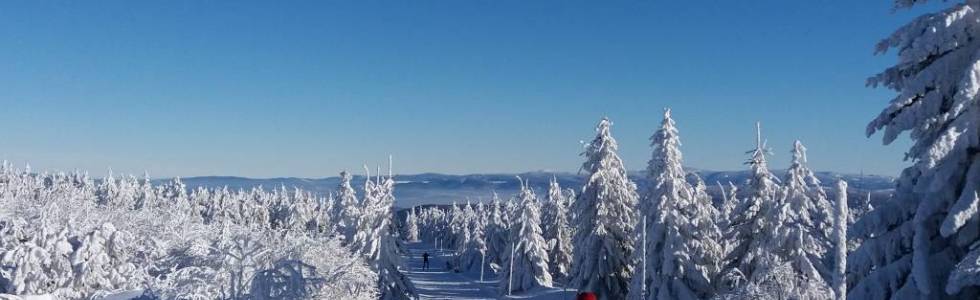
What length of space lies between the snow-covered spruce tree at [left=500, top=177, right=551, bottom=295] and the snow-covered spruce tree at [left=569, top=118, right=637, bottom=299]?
22.2m

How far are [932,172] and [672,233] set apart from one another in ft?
70.2

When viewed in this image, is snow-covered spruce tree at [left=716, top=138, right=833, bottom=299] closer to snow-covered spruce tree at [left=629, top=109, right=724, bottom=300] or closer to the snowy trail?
snow-covered spruce tree at [left=629, top=109, right=724, bottom=300]

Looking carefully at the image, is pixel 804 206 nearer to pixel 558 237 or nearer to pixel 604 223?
pixel 604 223

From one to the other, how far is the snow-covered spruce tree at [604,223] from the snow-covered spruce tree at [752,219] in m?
7.72

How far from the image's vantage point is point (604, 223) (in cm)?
3753

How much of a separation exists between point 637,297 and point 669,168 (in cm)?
596

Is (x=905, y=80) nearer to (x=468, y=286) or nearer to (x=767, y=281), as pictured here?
(x=767, y=281)

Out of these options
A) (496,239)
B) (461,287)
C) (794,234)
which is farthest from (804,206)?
(496,239)

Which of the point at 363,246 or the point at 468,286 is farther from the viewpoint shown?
the point at 468,286

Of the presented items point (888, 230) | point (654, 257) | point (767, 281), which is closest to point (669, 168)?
point (654, 257)

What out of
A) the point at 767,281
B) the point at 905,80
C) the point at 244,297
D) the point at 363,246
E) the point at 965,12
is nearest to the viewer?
the point at 965,12

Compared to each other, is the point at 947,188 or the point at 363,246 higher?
the point at 947,188

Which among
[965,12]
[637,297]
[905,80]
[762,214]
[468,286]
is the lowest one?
[468,286]

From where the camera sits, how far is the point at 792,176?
2808 cm
